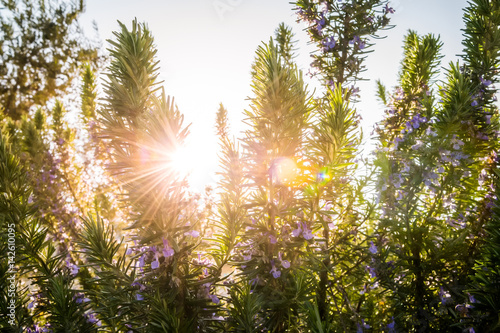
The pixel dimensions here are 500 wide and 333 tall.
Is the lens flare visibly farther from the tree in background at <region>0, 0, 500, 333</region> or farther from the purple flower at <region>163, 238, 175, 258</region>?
the purple flower at <region>163, 238, 175, 258</region>

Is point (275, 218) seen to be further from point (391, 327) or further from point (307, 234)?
point (391, 327)

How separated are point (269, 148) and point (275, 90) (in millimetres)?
378

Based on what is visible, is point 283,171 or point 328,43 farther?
point 328,43

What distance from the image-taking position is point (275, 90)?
191 centimetres

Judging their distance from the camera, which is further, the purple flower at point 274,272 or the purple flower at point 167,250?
the purple flower at point 274,272

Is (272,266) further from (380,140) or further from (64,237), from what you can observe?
(64,237)

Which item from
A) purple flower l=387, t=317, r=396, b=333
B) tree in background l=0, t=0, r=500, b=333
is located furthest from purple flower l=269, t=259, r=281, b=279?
purple flower l=387, t=317, r=396, b=333

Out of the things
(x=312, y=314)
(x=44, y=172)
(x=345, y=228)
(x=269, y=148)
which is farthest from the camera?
(x=44, y=172)

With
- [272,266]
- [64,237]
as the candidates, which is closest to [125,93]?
[272,266]

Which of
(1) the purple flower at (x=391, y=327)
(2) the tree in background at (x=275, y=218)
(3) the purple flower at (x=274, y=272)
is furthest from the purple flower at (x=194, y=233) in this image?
(1) the purple flower at (x=391, y=327)

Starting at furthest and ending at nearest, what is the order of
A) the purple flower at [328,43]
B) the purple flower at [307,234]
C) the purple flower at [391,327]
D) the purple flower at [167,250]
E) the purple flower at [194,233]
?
the purple flower at [328,43] → the purple flower at [391,327] → the purple flower at [307,234] → the purple flower at [194,233] → the purple flower at [167,250]

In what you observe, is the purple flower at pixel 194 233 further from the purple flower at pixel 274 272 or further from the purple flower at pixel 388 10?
the purple flower at pixel 388 10

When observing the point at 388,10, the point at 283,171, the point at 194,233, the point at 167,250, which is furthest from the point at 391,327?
the point at 388,10

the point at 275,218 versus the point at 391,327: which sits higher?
the point at 275,218
